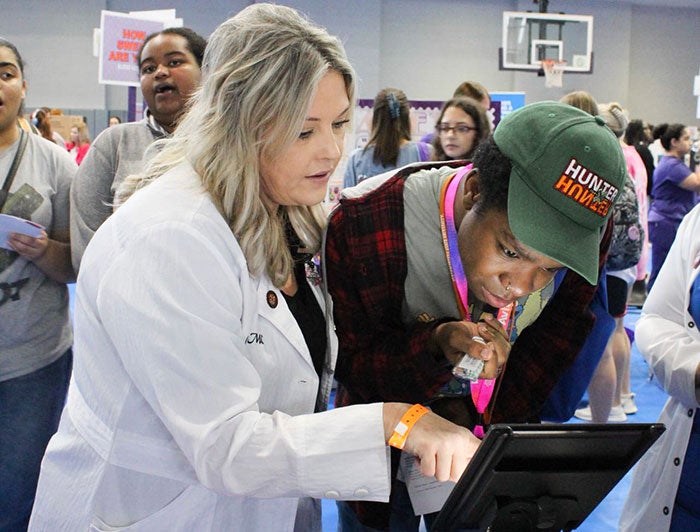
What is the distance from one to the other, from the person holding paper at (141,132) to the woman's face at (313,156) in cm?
101

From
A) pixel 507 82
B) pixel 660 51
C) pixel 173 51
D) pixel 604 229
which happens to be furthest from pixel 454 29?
pixel 604 229

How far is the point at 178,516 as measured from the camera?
1.13 metres

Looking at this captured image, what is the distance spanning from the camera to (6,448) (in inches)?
82.3

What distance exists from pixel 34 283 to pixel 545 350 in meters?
1.44

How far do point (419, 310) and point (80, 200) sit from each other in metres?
1.16

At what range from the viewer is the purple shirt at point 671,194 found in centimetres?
600

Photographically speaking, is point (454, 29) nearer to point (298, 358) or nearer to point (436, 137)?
point (436, 137)

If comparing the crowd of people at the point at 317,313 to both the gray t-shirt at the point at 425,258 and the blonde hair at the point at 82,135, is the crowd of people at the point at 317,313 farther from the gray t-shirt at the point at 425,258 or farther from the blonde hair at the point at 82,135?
the blonde hair at the point at 82,135

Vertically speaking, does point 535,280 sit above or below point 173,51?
below

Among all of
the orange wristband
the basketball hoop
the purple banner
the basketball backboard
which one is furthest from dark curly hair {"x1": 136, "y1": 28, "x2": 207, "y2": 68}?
the basketball hoop

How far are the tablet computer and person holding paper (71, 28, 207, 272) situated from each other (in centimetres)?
148

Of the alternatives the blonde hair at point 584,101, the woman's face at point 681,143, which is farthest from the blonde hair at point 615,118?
the woman's face at point 681,143

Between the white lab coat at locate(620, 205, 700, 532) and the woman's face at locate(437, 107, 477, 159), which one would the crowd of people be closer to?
the white lab coat at locate(620, 205, 700, 532)

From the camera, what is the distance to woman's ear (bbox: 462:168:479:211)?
4.34 feet
